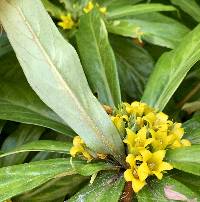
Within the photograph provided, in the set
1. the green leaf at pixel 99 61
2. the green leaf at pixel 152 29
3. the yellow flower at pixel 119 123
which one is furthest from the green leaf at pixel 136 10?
the yellow flower at pixel 119 123

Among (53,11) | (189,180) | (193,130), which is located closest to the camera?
(189,180)

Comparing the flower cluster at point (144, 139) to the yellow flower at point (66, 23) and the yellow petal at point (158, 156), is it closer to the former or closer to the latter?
the yellow petal at point (158, 156)

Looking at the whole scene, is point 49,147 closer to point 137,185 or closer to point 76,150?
point 76,150

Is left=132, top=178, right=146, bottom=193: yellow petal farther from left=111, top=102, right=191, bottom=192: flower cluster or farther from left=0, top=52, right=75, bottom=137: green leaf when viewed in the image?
left=0, top=52, right=75, bottom=137: green leaf

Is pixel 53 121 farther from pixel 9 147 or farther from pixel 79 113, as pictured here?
pixel 79 113

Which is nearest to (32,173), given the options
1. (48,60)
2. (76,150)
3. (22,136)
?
(76,150)

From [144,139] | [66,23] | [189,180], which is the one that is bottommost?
[189,180]
